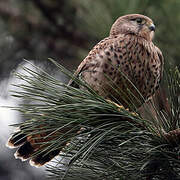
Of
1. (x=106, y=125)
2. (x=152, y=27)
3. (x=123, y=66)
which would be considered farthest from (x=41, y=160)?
(x=152, y=27)

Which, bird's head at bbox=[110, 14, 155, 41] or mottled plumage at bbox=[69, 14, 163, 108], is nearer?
mottled plumage at bbox=[69, 14, 163, 108]

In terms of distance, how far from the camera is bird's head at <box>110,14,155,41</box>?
3.51 m

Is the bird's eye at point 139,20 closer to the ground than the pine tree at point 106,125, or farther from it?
farther from it

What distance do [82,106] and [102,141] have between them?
0.16m

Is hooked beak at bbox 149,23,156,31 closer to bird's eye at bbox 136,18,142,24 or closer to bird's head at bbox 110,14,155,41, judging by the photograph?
bird's head at bbox 110,14,155,41

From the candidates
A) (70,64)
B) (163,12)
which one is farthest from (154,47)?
(70,64)

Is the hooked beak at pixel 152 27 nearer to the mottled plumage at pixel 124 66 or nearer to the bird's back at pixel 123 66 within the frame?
the mottled plumage at pixel 124 66

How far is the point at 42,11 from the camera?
4.20m

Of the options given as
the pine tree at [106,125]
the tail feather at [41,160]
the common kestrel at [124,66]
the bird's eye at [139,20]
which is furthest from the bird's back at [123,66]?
the pine tree at [106,125]

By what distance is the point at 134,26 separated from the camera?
11.9 ft

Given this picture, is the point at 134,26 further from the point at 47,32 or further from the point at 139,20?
the point at 47,32

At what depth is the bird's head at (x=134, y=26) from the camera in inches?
138

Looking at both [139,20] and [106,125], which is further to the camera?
[139,20]

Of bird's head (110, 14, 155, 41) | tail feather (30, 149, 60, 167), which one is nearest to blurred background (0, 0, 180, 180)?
bird's head (110, 14, 155, 41)
